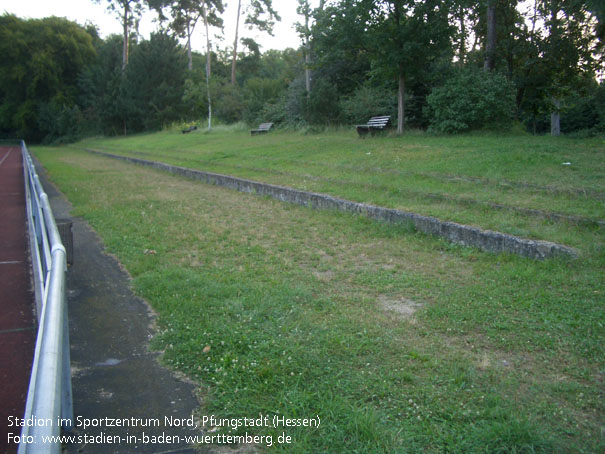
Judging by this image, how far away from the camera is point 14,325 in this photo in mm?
4656

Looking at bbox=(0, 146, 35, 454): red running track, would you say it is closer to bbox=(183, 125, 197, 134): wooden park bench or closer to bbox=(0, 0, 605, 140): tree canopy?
bbox=(0, 0, 605, 140): tree canopy

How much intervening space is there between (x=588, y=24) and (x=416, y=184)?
1411 cm

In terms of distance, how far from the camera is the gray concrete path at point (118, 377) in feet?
9.91

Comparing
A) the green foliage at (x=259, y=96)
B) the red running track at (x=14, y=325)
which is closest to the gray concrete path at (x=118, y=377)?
the red running track at (x=14, y=325)

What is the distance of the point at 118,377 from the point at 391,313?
2290 millimetres

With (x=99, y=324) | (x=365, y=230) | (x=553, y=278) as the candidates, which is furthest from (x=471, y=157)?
(x=99, y=324)

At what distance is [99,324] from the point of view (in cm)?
468

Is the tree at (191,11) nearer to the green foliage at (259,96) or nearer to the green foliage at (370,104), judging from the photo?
the green foliage at (259,96)

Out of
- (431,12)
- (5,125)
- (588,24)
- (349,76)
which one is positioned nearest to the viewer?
(431,12)

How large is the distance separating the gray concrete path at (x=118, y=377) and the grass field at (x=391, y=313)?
0.18 meters

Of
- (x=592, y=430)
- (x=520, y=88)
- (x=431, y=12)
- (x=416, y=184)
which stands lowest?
(x=592, y=430)

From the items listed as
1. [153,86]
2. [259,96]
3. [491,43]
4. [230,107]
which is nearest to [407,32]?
[491,43]

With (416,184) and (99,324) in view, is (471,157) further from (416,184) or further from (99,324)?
(99,324)

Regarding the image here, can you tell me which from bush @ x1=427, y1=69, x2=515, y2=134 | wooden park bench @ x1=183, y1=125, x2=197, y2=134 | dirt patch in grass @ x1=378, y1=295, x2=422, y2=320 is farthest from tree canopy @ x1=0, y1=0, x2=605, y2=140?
dirt patch in grass @ x1=378, y1=295, x2=422, y2=320
